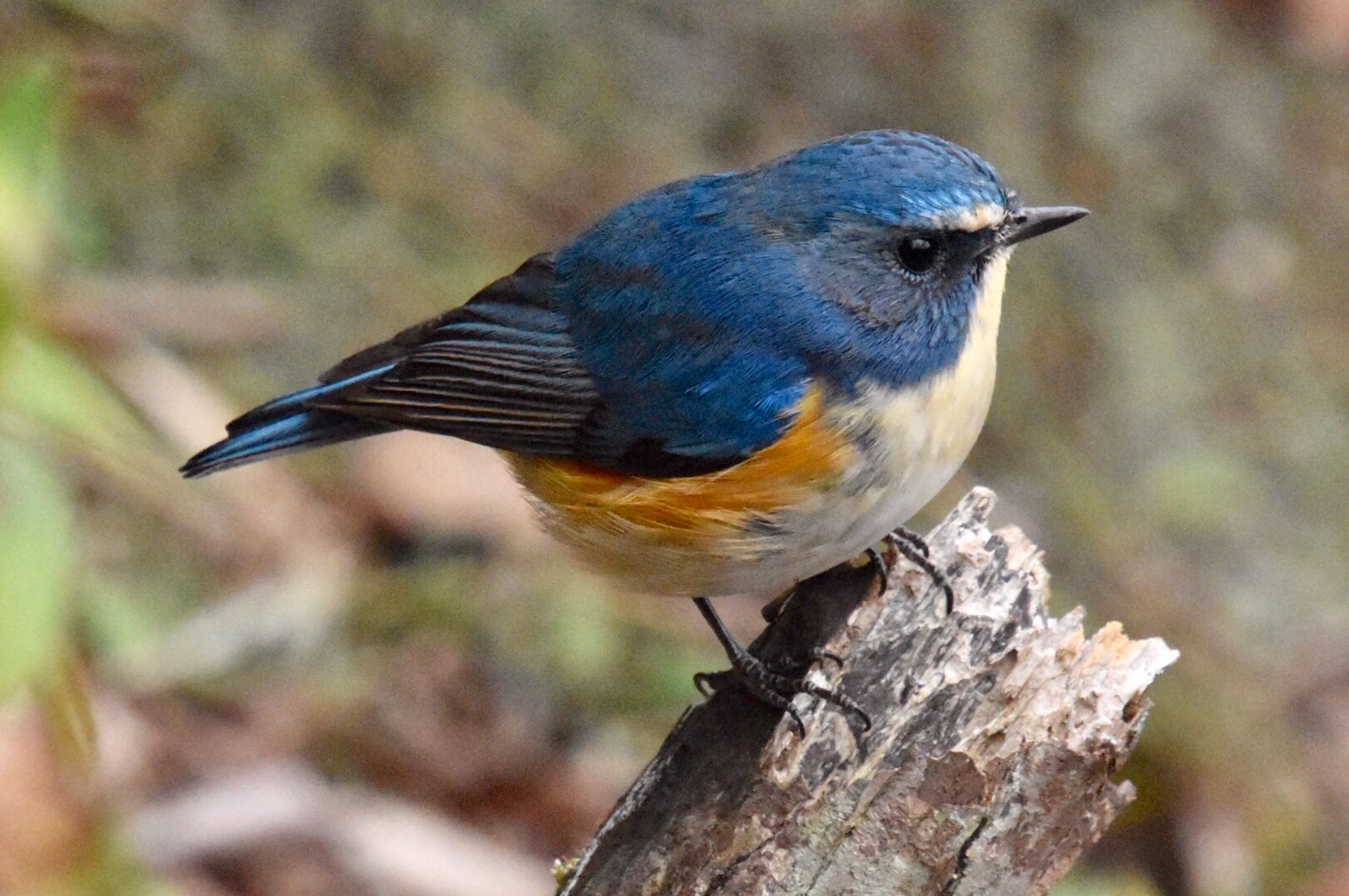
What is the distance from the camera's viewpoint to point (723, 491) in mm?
3129

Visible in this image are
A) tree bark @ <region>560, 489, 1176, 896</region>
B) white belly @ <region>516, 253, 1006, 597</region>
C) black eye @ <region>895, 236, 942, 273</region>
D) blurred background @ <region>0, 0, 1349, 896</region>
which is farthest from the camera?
blurred background @ <region>0, 0, 1349, 896</region>

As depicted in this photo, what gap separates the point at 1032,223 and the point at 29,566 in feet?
6.71

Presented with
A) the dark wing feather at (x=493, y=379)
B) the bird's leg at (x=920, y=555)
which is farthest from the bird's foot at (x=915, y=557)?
the dark wing feather at (x=493, y=379)

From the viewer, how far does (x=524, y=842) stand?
4.87 meters

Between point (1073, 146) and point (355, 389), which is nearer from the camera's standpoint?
point (355, 389)

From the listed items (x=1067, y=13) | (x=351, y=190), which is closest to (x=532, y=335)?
(x=351, y=190)

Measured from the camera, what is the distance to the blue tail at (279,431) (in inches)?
145

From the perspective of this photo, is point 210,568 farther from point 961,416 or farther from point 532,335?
point 961,416

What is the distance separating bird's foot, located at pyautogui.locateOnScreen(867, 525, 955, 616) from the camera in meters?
2.97

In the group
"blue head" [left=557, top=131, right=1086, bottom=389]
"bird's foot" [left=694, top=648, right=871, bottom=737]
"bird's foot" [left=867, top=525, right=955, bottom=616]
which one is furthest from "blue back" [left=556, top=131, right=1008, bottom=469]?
"bird's foot" [left=694, top=648, right=871, bottom=737]

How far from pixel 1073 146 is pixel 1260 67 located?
1.22 m

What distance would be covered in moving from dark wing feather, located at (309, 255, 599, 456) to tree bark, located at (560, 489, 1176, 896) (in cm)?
87

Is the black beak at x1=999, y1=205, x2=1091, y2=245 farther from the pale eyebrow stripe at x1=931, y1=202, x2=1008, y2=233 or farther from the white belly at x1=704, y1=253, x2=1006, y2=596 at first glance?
the white belly at x1=704, y1=253, x2=1006, y2=596

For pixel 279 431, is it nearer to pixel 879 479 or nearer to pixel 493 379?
pixel 493 379
